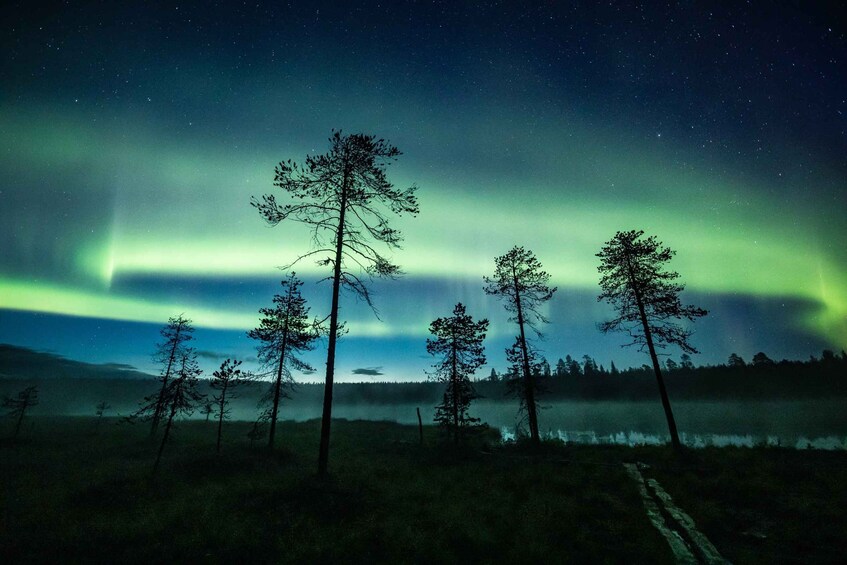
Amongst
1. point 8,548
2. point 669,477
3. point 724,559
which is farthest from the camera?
point 669,477

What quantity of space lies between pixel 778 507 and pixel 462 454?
15812mm

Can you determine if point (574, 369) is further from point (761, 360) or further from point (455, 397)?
point (455, 397)

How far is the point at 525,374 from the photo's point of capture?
921 inches

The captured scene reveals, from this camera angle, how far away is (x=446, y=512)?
1110 cm

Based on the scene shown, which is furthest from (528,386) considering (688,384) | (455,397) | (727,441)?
(688,384)

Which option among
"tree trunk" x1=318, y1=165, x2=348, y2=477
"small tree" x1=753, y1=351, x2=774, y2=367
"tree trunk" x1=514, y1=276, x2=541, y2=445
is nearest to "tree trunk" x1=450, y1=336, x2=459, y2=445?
"tree trunk" x1=514, y1=276, x2=541, y2=445

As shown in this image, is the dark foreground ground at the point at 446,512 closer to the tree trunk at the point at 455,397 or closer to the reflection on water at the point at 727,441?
the tree trunk at the point at 455,397

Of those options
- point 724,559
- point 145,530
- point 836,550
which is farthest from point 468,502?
point 145,530

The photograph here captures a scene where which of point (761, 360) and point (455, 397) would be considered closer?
point (455, 397)

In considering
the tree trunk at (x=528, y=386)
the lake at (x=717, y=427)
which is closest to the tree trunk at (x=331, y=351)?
the lake at (x=717, y=427)

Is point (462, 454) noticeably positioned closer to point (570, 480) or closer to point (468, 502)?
point (570, 480)

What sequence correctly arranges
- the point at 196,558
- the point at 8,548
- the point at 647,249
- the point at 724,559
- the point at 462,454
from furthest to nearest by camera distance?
the point at 462,454 < the point at 647,249 < the point at 8,548 < the point at 196,558 < the point at 724,559

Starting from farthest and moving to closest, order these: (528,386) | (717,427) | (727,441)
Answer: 1. (717,427)
2. (727,441)
3. (528,386)

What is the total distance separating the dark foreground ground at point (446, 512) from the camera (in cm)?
820
